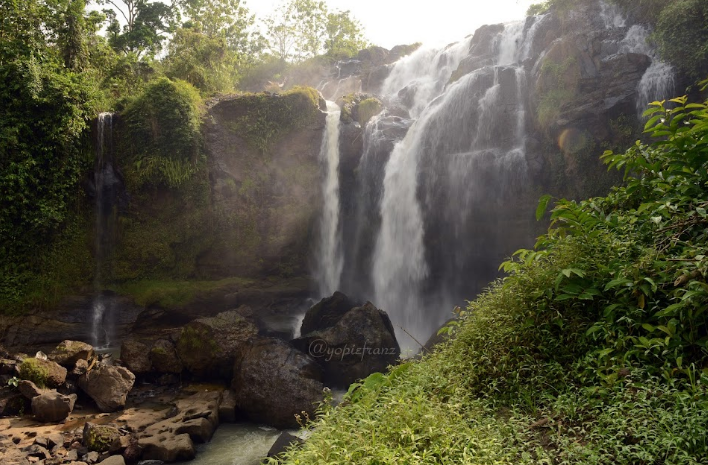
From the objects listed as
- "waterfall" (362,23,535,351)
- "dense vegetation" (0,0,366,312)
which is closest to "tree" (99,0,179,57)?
"dense vegetation" (0,0,366,312)

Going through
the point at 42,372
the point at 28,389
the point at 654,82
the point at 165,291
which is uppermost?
the point at 654,82

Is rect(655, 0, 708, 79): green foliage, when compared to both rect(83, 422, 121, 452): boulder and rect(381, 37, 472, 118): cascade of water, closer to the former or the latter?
rect(381, 37, 472, 118): cascade of water

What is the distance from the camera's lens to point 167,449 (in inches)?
299

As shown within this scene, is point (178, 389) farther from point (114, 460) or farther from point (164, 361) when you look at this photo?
point (114, 460)

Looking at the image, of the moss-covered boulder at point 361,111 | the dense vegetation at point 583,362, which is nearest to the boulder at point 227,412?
the dense vegetation at point 583,362

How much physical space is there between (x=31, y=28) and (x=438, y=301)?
1819cm

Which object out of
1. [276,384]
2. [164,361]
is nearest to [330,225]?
[164,361]

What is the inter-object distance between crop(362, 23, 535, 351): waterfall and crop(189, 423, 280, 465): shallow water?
730cm

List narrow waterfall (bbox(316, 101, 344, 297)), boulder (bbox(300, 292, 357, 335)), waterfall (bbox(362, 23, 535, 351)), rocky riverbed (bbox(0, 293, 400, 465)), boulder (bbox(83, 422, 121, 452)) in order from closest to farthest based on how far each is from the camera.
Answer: boulder (bbox(83, 422, 121, 452))
rocky riverbed (bbox(0, 293, 400, 465))
boulder (bbox(300, 292, 357, 335))
waterfall (bbox(362, 23, 535, 351))
narrow waterfall (bbox(316, 101, 344, 297))

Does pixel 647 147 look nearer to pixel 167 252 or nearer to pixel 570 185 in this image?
pixel 570 185

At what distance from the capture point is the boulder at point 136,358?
11195mm

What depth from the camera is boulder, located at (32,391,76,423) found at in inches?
352

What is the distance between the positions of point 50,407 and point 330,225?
11.4 m

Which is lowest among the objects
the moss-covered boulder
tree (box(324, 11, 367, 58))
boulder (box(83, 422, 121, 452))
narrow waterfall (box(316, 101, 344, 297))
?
boulder (box(83, 422, 121, 452))
